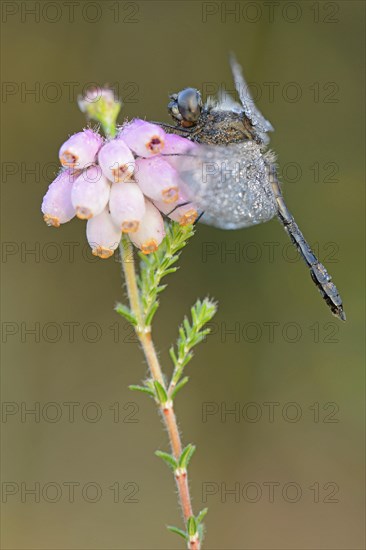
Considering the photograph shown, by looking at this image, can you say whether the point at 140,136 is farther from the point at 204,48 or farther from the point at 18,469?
the point at 204,48

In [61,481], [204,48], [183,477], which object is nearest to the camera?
[183,477]

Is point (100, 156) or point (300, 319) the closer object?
point (100, 156)

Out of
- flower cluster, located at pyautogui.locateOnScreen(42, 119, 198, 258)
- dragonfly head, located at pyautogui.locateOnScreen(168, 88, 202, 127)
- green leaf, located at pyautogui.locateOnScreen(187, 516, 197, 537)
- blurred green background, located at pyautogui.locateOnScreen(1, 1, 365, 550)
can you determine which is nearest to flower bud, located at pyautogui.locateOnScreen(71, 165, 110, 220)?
flower cluster, located at pyautogui.locateOnScreen(42, 119, 198, 258)

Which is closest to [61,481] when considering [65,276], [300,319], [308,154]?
[65,276]

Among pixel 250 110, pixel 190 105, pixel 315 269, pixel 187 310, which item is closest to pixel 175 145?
pixel 190 105

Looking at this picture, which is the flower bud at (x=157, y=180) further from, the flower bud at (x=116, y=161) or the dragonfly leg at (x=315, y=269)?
the dragonfly leg at (x=315, y=269)

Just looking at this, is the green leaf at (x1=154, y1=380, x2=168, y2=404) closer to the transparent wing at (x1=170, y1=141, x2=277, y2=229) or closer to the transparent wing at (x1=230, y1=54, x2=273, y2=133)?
the transparent wing at (x1=170, y1=141, x2=277, y2=229)
